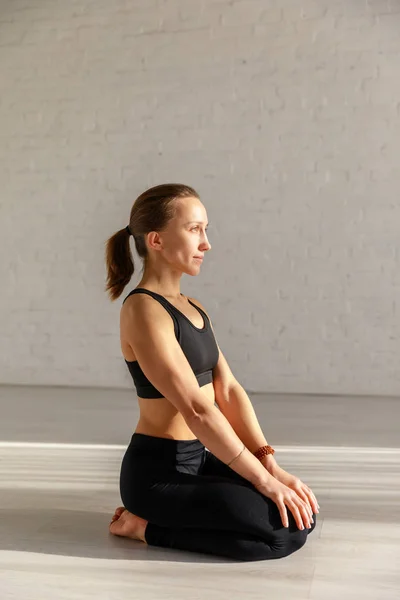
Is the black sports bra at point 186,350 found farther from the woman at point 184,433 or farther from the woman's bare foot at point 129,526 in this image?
the woman's bare foot at point 129,526

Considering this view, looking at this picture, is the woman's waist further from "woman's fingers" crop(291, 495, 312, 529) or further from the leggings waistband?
"woman's fingers" crop(291, 495, 312, 529)

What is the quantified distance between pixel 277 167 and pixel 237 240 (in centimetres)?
55

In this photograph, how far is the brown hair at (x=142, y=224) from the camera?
2393 millimetres

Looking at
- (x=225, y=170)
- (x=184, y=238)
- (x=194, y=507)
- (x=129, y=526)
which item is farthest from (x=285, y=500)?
(x=225, y=170)

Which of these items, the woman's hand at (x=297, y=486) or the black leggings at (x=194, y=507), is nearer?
the black leggings at (x=194, y=507)

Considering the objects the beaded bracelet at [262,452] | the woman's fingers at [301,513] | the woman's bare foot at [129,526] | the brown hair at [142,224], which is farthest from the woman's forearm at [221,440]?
the brown hair at [142,224]

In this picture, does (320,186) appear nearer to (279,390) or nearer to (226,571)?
(279,390)

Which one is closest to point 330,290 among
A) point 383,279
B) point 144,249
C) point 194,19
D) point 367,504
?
point 383,279

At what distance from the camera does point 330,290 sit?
543 centimetres

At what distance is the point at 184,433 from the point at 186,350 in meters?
0.24

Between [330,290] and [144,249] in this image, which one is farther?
[330,290]

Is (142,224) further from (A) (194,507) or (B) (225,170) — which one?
(B) (225,170)

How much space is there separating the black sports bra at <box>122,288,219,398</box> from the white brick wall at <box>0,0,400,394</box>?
307 centimetres

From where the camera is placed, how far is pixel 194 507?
224 cm
